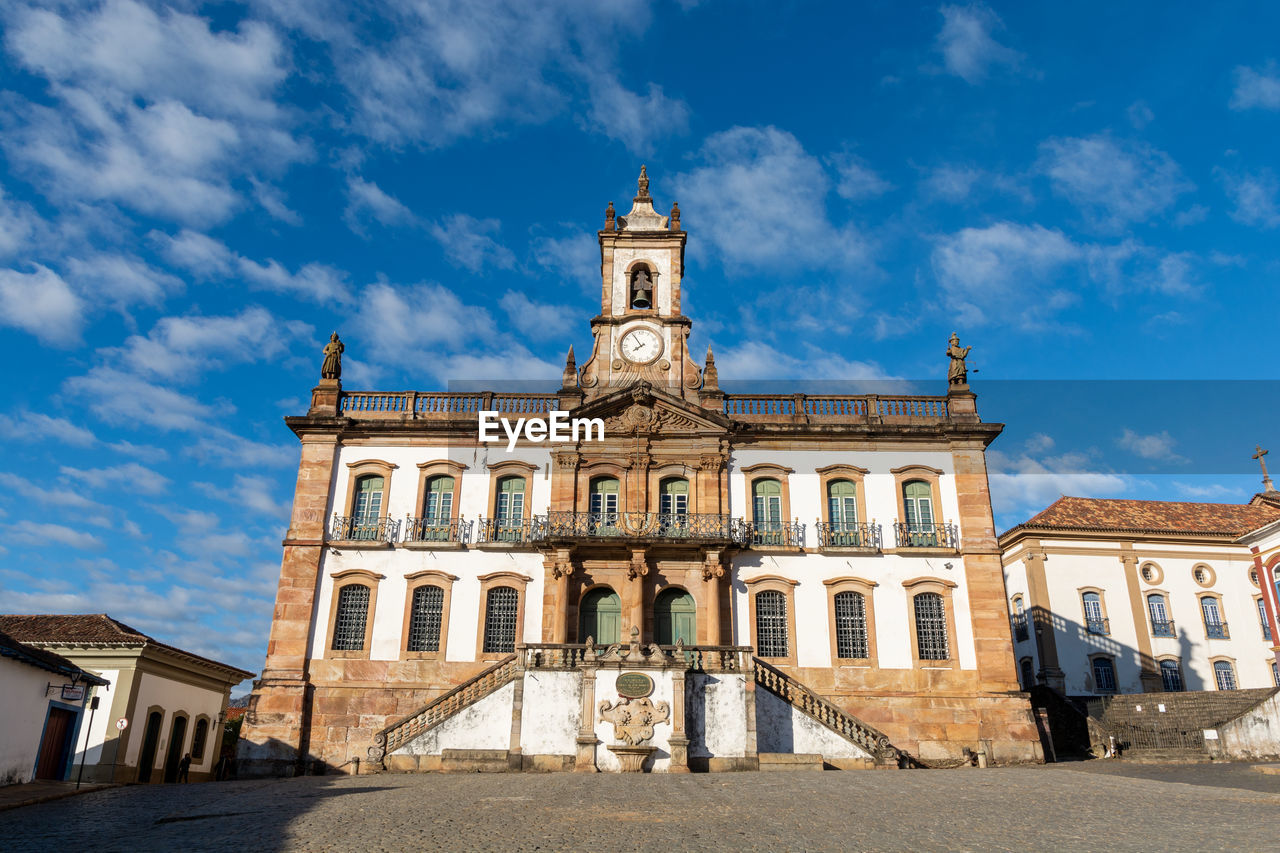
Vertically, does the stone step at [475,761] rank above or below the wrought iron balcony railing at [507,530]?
below

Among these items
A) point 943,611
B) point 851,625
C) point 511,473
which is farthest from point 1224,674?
point 511,473

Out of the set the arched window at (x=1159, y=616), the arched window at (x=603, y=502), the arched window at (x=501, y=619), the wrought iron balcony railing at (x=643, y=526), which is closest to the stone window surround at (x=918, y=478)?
the wrought iron balcony railing at (x=643, y=526)

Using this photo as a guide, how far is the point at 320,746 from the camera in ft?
78.2

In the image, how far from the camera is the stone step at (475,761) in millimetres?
20109

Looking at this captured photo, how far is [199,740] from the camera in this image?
31.3 meters

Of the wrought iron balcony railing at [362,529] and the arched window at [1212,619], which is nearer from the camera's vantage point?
the wrought iron balcony railing at [362,529]

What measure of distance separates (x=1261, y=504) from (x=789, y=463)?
1029 inches

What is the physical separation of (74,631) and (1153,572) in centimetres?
3865

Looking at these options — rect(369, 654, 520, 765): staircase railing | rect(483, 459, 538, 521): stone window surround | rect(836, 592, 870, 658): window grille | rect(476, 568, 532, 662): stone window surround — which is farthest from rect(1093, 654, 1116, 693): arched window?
rect(369, 654, 520, 765): staircase railing

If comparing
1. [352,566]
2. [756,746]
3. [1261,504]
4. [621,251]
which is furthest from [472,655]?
[1261,504]

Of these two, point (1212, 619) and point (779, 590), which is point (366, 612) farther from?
point (1212, 619)

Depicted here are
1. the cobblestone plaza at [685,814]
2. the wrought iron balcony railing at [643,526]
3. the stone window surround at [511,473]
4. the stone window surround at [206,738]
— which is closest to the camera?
the cobblestone plaza at [685,814]

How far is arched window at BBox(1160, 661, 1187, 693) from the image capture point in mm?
35094

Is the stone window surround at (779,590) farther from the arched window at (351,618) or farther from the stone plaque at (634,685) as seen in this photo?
the arched window at (351,618)
